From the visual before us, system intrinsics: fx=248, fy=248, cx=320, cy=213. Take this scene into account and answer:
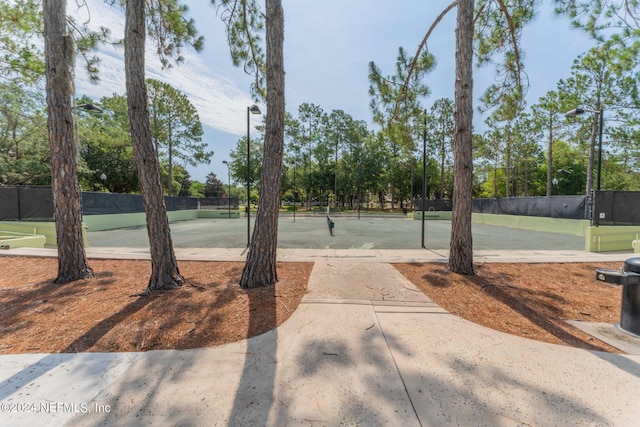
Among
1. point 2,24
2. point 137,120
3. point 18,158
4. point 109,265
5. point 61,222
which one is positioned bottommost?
point 109,265

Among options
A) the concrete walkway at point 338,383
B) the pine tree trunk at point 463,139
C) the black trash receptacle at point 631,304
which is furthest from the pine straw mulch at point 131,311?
the black trash receptacle at point 631,304

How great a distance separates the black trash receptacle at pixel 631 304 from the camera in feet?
9.39

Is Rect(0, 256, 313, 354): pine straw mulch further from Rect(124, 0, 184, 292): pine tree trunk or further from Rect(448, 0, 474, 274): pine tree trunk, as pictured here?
Rect(448, 0, 474, 274): pine tree trunk

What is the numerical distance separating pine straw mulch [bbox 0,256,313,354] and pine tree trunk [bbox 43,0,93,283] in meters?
0.56

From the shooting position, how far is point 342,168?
38.3m

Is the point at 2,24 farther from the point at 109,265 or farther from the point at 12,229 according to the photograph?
the point at 109,265

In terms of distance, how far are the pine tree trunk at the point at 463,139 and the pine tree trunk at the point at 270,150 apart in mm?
3569

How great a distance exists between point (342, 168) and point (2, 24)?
33640 mm

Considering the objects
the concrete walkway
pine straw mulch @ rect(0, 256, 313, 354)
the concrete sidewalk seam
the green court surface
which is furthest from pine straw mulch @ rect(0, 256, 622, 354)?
the green court surface

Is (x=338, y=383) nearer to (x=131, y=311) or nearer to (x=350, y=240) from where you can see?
(x=131, y=311)

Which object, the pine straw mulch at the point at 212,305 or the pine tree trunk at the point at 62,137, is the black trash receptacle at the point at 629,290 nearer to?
the pine straw mulch at the point at 212,305

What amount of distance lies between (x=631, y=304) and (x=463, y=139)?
3.39 meters

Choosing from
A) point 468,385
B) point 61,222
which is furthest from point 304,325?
point 61,222

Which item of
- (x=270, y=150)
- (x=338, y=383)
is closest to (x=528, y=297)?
(x=338, y=383)
